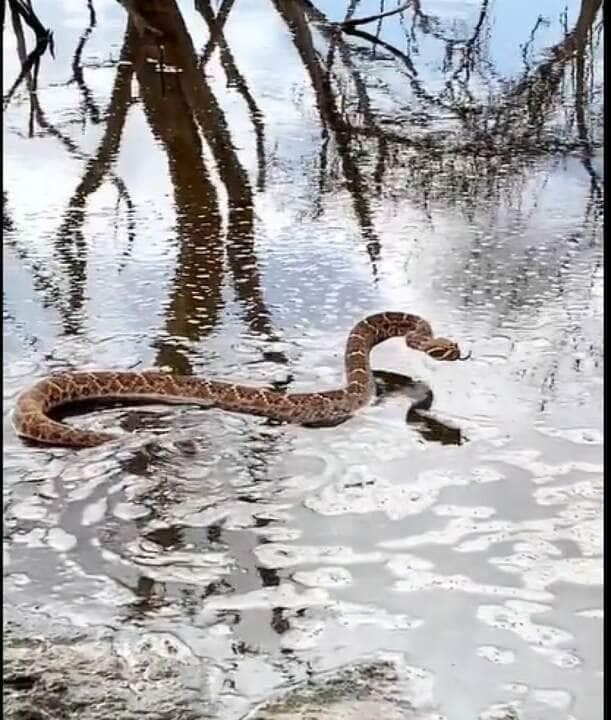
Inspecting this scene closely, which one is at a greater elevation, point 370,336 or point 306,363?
point 370,336

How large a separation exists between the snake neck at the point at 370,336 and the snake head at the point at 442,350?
123 mm

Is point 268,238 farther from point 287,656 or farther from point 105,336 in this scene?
point 287,656

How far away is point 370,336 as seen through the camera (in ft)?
25.1

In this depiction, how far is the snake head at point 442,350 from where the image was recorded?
746cm

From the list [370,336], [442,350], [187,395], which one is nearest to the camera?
[187,395]

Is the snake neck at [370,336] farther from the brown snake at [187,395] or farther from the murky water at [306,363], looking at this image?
the murky water at [306,363]

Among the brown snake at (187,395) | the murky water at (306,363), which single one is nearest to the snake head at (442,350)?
the murky water at (306,363)

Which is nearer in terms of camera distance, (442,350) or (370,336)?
(442,350)

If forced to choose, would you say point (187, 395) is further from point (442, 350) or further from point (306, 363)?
point (442, 350)

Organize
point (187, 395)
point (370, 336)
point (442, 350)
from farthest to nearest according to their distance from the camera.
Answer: point (370, 336) → point (442, 350) → point (187, 395)

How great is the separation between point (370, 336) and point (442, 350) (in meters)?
0.47

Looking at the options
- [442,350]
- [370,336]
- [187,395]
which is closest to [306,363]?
[370,336]

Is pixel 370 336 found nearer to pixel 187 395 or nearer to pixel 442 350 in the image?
pixel 442 350

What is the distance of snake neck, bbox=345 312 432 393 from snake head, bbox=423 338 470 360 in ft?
0.40
